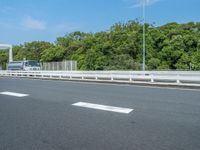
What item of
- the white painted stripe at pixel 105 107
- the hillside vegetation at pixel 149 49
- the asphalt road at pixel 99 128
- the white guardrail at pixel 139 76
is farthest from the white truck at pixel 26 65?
the asphalt road at pixel 99 128

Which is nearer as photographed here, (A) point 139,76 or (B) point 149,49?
(A) point 139,76

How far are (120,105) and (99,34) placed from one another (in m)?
51.6

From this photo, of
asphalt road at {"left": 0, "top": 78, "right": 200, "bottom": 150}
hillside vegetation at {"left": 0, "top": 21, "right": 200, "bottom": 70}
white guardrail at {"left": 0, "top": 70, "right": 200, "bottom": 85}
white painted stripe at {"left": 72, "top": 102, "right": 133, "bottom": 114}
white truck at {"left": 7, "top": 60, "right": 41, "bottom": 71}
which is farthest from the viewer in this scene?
hillside vegetation at {"left": 0, "top": 21, "right": 200, "bottom": 70}

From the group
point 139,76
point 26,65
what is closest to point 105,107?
point 139,76

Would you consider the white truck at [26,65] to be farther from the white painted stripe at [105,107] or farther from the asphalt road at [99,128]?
the asphalt road at [99,128]

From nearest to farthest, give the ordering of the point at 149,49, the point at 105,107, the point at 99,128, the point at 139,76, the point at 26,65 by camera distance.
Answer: the point at 99,128, the point at 105,107, the point at 139,76, the point at 26,65, the point at 149,49

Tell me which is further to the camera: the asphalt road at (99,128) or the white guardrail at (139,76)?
the white guardrail at (139,76)

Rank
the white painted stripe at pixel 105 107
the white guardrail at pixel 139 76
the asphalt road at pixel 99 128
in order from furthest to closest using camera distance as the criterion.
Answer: the white guardrail at pixel 139 76, the white painted stripe at pixel 105 107, the asphalt road at pixel 99 128

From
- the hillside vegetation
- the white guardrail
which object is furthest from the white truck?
the white guardrail

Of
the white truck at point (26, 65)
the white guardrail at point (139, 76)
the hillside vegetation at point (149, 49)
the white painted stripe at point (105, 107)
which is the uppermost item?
the hillside vegetation at point (149, 49)

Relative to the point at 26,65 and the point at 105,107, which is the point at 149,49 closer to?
the point at 26,65

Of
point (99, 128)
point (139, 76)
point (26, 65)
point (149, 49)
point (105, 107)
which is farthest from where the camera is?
point (149, 49)

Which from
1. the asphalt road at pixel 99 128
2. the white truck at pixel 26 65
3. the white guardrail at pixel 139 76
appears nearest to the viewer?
the asphalt road at pixel 99 128

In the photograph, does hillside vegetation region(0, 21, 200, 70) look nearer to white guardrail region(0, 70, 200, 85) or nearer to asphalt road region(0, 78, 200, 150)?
white guardrail region(0, 70, 200, 85)
